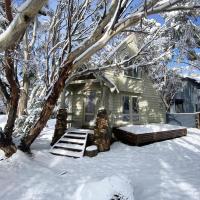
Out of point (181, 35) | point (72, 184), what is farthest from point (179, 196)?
point (181, 35)

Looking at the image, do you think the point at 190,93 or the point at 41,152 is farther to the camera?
the point at 190,93

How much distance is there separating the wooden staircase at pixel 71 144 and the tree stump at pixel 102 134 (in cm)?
62

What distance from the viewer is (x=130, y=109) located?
15.6 m

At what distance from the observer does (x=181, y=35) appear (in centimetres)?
2052

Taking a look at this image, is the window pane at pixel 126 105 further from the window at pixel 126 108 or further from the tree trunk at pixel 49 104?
the tree trunk at pixel 49 104

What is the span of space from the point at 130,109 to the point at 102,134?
4263mm

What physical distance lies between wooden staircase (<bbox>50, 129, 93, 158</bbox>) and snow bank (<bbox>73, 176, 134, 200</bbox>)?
208 inches

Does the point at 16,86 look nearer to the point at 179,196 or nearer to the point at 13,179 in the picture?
the point at 13,179

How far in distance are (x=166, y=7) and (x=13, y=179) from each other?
20.2ft

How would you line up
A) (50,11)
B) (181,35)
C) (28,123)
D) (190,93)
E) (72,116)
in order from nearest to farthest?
(28,123) → (50,11) → (72,116) → (181,35) → (190,93)

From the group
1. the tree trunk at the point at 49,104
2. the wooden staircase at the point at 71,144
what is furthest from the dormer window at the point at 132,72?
the tree trunk at the point at 49,104

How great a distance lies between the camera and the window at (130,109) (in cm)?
1526

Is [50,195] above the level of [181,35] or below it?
below

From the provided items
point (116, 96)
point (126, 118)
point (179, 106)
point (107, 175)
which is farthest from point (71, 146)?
point (179, 106)
